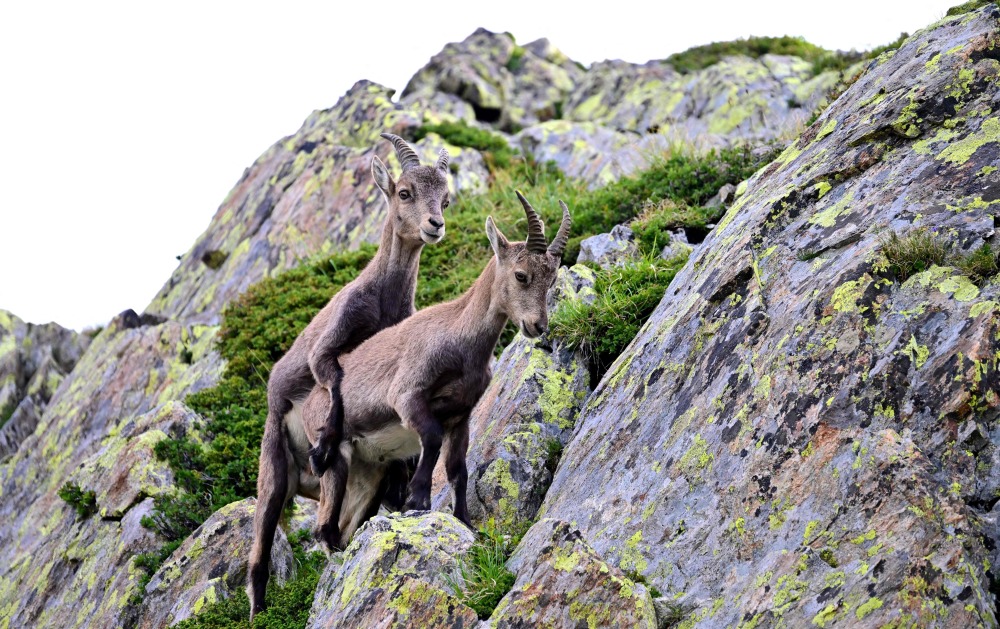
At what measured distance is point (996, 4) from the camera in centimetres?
905

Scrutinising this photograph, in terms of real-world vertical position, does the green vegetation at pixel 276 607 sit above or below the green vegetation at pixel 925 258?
below

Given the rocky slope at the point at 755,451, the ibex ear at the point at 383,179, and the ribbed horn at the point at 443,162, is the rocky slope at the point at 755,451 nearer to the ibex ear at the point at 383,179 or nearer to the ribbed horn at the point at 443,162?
the ribbed horn at the point at 443,162

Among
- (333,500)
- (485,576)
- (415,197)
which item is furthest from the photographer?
(415,197)

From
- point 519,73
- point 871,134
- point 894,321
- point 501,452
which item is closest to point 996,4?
point 871,134

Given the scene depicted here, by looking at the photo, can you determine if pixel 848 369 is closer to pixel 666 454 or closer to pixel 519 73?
pixel 666 454

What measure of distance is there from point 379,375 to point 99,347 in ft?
45.9

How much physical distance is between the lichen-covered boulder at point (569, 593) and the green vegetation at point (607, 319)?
11.4 feet

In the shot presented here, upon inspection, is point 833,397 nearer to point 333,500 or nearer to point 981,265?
point 981,265

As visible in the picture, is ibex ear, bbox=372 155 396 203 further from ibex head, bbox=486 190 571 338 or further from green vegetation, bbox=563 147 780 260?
green vegetation, bbox=563 147 780 260

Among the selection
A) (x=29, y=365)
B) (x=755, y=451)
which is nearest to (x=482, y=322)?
(x=755, y=451)

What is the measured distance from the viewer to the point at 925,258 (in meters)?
6.90

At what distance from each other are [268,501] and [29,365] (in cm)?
2007

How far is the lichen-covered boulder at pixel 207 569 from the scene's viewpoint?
10617mm

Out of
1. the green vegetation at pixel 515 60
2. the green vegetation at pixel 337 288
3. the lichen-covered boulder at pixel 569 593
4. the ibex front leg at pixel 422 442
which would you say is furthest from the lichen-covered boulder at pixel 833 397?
the green vegetation at pixel 515 60
